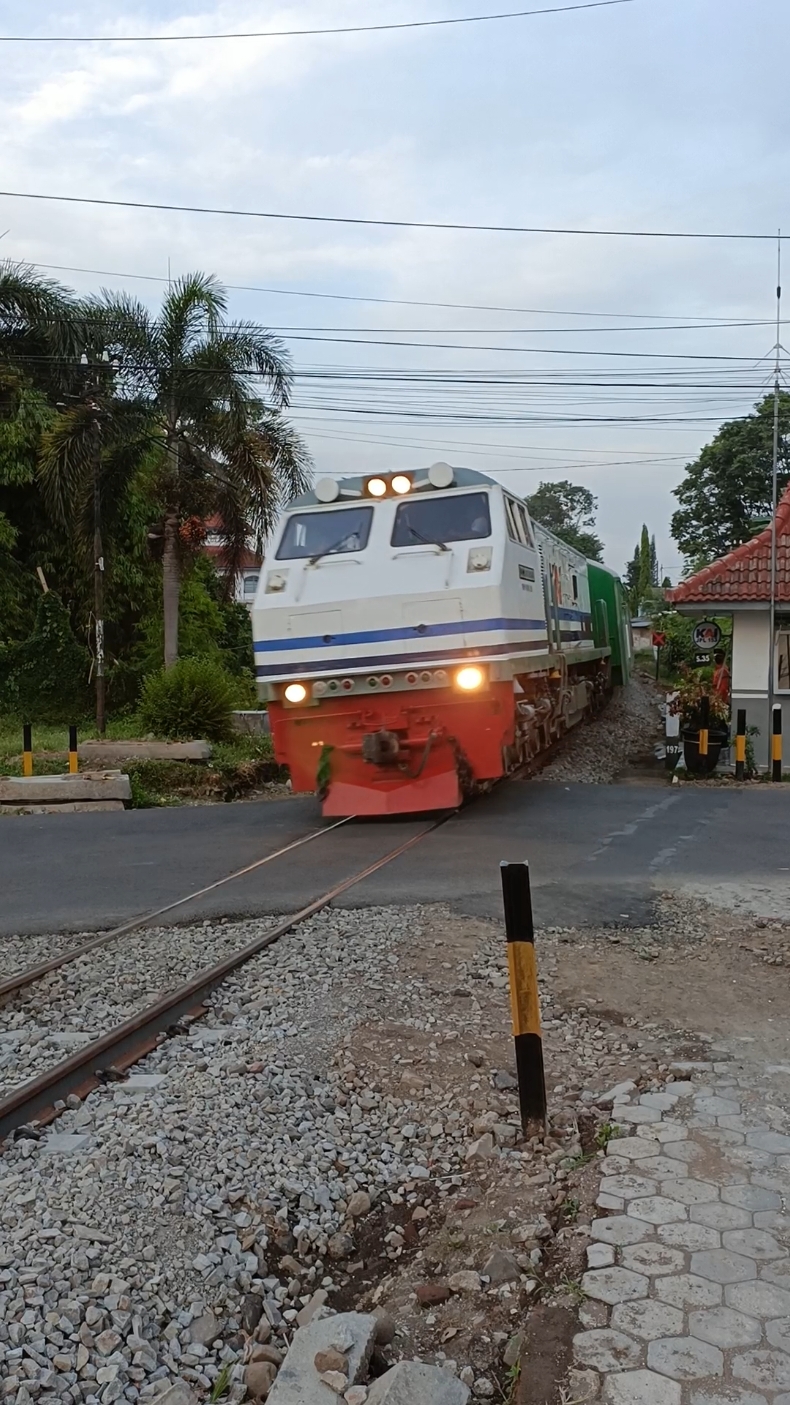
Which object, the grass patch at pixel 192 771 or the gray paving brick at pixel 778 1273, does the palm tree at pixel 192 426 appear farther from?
the gray paving brick at pixel 778 1273

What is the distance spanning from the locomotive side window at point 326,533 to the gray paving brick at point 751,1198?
8497 millimetres

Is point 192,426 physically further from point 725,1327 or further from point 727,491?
point 727,491

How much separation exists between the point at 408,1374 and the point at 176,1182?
1.28m

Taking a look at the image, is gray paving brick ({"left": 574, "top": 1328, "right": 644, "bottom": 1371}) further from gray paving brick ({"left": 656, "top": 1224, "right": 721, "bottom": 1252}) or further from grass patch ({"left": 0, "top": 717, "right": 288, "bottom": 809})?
grass patch ({"left": 0, "top": 717, "right": 288, "bottom": 809})

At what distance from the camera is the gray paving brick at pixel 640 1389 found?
2.64m

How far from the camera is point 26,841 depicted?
11.0 meters

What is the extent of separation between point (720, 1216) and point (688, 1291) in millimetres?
428

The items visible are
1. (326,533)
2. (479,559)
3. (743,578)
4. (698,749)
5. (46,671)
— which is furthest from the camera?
(46,671)

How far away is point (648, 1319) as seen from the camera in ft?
9.64

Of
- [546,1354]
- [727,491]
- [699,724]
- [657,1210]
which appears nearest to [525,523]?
[699,724]

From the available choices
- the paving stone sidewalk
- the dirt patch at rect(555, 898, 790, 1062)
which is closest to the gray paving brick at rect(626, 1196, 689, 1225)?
the paving stone sidewalk

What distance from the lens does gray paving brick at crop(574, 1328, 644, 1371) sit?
2.77 m

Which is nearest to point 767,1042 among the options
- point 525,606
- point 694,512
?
point 525,606

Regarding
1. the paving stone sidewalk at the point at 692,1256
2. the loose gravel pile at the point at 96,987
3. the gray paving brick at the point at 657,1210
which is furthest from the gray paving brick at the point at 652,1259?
the loose gravel pile at the point at 96,987
